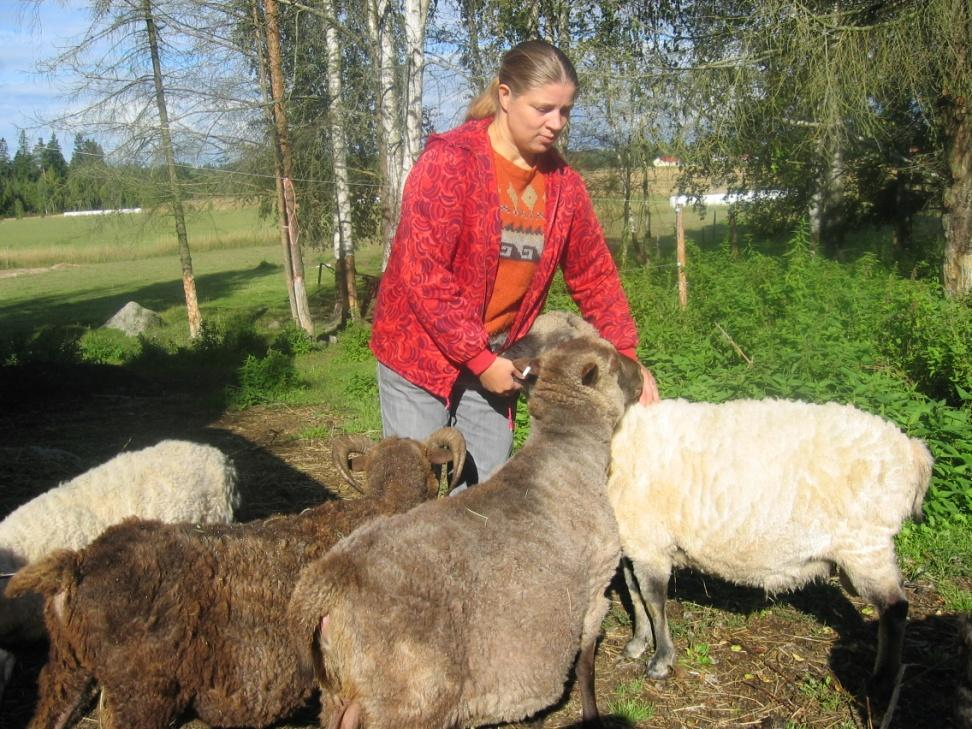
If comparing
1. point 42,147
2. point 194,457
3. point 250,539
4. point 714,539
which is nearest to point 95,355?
point 42,147

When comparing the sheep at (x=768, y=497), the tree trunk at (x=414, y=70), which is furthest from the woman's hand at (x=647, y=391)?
the tree trunk at (x=414, y=70)

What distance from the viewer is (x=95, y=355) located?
14.1m

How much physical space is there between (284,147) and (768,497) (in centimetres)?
1369

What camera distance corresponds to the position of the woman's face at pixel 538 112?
10.6ft

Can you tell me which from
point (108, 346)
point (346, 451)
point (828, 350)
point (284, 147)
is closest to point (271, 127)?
point (284, 147)

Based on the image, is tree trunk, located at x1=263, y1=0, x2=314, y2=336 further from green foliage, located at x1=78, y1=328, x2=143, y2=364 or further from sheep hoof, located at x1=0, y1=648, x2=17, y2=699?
sheep hoof, located at x1=0, y1=648, x2=17, y2=699

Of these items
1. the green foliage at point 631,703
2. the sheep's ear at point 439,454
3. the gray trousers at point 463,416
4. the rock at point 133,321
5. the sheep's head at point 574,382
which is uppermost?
the sheep's head at point 574,382

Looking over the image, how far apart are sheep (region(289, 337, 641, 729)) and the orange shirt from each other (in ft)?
1.07

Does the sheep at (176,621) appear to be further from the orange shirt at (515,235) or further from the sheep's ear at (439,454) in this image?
the orange shirt at (515,235)

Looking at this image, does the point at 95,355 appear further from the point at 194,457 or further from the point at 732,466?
the point at 732,466

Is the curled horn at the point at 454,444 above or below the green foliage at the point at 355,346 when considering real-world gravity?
above

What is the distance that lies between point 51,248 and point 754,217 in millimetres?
35677

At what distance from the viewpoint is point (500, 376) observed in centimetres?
336

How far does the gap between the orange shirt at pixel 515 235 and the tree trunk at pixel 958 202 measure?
10146 mm
